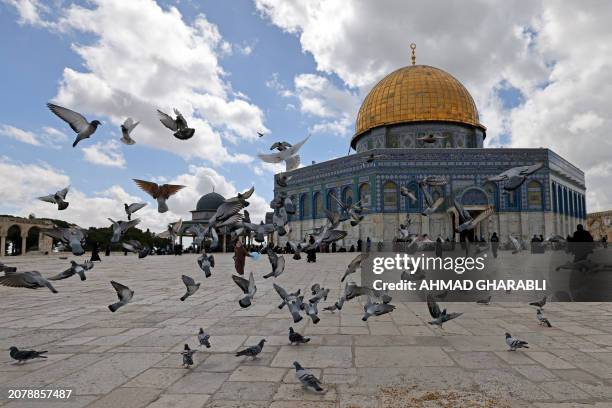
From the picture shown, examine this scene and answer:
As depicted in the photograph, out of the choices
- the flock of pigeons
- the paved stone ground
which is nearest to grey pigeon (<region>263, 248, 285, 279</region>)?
the flock of pigeons

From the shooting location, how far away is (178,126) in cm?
425

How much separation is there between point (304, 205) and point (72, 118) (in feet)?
115

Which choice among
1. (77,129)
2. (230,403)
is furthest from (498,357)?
(77,129)

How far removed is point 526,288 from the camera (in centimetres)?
848

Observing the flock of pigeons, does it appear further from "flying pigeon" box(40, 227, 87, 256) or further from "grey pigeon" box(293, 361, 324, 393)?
"grey pigeon" box(293, 361, 324, 393)

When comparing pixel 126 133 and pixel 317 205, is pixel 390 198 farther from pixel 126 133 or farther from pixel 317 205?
pixel 126 133

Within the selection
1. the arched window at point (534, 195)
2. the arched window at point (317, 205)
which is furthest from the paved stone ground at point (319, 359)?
the arched window at point (317, 205)

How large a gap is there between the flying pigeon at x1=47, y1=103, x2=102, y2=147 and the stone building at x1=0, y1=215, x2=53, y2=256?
2721 cm

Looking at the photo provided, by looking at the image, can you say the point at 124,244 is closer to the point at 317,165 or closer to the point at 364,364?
the point at 364,364

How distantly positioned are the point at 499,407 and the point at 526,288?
22.3ft

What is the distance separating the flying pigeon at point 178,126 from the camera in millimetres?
4230

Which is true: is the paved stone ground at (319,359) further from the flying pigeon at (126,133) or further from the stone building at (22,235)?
the stone building at (22,235)

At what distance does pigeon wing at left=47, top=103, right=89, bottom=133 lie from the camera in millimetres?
3975

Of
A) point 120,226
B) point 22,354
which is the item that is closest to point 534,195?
point 120,226
